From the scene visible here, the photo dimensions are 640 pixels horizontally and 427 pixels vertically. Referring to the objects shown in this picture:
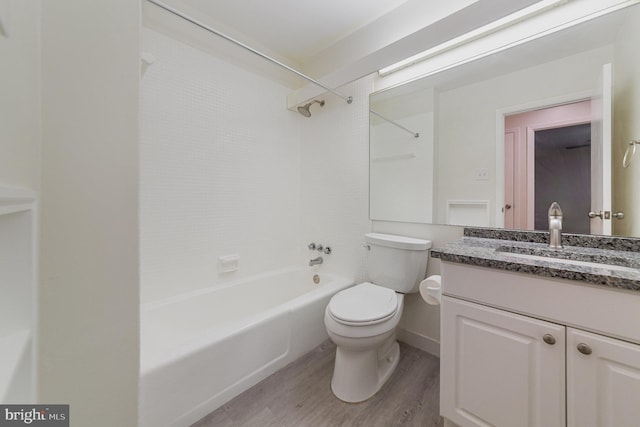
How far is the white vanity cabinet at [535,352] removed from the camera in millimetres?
735

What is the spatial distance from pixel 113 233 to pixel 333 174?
5.87 feet

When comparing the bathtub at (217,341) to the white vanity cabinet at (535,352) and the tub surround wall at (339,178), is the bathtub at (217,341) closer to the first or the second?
the tub surround wall at (339,178)

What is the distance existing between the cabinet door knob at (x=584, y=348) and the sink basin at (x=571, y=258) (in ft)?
0.83

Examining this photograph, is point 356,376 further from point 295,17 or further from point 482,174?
point 295,17

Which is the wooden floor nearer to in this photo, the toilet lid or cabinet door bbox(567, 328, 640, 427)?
the toilet lid

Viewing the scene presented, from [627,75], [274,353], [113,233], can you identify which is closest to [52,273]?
[113,233]

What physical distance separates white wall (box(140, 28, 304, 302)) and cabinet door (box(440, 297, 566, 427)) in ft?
5.29

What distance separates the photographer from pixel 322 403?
1.33 metres

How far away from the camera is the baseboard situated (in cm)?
173

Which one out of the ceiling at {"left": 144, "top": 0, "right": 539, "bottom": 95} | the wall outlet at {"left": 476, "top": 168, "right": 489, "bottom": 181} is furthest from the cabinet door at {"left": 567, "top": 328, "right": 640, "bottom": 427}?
the ceiling at {"left": 144, "top": 0, "right": 539, "bottom": 95}

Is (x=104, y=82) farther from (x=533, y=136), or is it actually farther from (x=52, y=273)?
(x=533, y=136)

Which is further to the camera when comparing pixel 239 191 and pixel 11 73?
pixel 239 191

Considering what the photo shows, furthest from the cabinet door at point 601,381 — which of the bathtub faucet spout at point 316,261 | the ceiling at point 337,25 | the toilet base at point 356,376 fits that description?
the bathtub faucet spout at point 316,261

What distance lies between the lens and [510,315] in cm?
90
